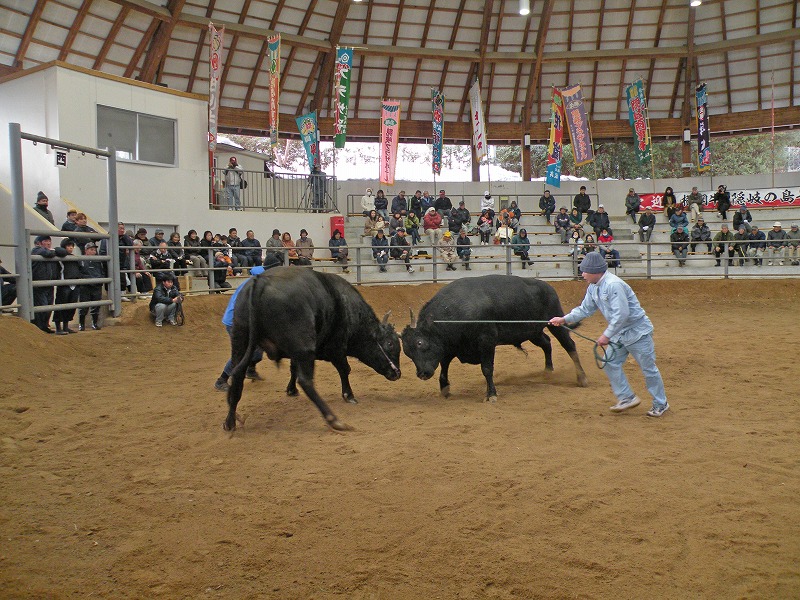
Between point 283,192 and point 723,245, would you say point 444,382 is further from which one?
point 283,192

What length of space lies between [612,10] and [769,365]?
837 inches

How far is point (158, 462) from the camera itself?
487 cm

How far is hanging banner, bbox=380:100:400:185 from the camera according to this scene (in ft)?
75.1

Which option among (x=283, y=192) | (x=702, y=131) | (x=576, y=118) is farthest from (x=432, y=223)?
(x=702, y=131)

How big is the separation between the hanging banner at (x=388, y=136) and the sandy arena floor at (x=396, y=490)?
16.0 m

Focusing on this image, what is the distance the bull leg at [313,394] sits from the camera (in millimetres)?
5688

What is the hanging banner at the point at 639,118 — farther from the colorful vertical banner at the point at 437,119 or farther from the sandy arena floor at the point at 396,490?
the sandy arena floor at the point at 396,490

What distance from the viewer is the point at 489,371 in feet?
23.3

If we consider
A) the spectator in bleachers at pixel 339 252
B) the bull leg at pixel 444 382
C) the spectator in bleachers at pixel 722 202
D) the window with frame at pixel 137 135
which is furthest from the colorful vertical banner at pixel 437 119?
the bull leg at pixel 444 382

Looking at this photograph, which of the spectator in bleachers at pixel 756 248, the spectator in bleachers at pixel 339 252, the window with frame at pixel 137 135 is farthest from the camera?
the spectator in bleachers at pixel 756 248

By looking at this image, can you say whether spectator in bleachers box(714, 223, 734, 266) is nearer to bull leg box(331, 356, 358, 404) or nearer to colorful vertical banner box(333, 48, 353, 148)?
colorful vertical banner box(333, 48, 353, 148)

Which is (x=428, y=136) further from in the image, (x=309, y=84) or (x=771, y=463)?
(x=771, y=463)

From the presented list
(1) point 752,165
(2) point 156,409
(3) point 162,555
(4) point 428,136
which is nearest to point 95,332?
(2) point 156,409

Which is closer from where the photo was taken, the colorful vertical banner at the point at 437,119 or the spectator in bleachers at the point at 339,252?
the spectator in bleachers at the point at 339,252
